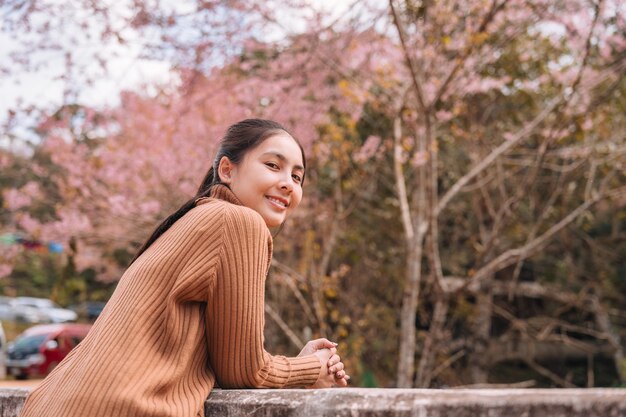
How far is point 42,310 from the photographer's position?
2528 centimetres

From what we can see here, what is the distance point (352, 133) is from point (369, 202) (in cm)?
181

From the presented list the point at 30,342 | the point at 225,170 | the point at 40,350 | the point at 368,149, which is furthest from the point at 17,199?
the point at 225,170

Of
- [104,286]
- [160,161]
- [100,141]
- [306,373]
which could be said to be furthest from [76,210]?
[104,286]

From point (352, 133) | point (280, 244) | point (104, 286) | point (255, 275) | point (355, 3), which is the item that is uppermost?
point (355, 3)

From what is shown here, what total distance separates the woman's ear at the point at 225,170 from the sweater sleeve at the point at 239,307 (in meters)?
0.32

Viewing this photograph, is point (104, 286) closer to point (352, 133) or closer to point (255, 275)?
point (352, 133)

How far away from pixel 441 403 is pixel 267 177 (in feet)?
3.25

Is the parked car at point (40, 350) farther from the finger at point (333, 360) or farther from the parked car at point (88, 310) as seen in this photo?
the finger at point (333, 360)

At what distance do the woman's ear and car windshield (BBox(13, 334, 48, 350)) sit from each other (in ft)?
41.8

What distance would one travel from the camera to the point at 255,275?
163 centimetres

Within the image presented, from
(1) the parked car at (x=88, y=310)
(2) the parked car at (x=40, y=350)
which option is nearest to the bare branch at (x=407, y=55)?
(2) the parked car at (x=40, y=350)

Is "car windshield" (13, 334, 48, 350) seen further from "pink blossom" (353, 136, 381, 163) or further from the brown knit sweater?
the brown knit sweater

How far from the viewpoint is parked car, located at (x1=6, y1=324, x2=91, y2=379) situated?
13.3m

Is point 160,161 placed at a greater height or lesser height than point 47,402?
greater
